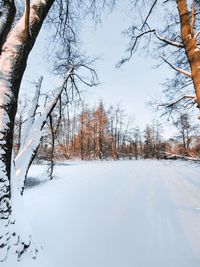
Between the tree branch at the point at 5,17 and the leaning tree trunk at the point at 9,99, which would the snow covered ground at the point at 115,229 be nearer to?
the leaning tree trunk at the point at 9,99

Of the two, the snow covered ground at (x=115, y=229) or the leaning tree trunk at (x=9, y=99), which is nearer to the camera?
the leaning tree trunk at (x=9, y=99)

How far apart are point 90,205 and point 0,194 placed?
16.7ft

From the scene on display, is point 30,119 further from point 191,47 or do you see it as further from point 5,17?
point 191,47

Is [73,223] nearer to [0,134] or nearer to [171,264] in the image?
[171,264]

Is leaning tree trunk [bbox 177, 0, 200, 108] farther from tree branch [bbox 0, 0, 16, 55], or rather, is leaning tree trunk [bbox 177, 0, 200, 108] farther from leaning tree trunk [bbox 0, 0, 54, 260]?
tree branch [bbox 0, 0, 16, 55]

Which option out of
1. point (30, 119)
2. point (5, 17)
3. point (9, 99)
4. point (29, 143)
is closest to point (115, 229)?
point (29, 143)

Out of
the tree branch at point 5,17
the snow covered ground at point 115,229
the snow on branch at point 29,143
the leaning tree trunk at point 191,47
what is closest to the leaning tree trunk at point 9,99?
the tree branch at point 5,17

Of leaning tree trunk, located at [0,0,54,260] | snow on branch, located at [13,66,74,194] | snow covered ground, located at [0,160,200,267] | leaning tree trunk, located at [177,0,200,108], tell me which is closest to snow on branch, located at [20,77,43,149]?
snow on branch, located at [13,66,74,194]

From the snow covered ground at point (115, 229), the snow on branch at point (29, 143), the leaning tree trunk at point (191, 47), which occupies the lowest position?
the snow covered ground at point (115, 229)

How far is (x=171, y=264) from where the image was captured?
10.6ft

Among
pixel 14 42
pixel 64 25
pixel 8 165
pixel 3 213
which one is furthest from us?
pixel 64 25

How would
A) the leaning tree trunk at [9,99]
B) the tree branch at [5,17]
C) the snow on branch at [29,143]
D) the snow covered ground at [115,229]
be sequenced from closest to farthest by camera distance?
the leaning tree trunk at [9,99] → the tree branch at [5,17] → the snow on branch at [29,143] → the snow covered ground at [115,229]

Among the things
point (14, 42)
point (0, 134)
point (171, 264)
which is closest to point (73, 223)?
point (171, 264)

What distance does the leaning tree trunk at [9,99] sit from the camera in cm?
226
